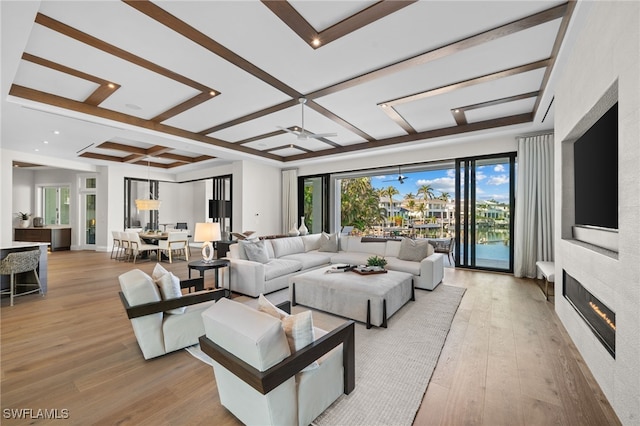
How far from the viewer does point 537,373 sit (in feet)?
7.20

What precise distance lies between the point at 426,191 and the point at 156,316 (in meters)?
7.61

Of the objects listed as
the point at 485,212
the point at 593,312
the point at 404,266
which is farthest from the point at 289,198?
the point at 593,312

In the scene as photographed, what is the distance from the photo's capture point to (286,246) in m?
5.70

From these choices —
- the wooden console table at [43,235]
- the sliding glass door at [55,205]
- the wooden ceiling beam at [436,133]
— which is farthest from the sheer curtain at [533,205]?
the sliding glass door at [55,205]

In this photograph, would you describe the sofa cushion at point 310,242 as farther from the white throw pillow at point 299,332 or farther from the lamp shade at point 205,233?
the white throw pillow at point 299,332

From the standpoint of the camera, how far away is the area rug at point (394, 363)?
1.76 metres

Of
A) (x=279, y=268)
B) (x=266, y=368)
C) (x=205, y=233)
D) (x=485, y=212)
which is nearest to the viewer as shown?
(x=266, y=368)

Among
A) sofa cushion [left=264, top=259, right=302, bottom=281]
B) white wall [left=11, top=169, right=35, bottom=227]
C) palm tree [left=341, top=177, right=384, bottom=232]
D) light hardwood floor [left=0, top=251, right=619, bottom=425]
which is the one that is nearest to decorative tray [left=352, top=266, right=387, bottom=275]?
light hardwood floor [left=0, top=251, right=619, bottom=425]

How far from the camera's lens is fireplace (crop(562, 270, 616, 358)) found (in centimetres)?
190

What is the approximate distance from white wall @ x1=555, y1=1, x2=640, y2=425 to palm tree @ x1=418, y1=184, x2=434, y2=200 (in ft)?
18.7

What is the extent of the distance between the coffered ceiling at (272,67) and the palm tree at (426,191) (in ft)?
8.81

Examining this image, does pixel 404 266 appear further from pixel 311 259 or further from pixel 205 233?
pixel 205 233

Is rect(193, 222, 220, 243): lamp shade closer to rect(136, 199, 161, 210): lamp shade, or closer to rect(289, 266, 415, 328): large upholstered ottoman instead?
rect(289, 266, 415, 328): large upholstered ottoman

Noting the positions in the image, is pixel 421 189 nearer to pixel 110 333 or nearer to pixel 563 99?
pixel 563 99
